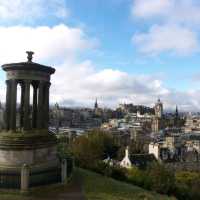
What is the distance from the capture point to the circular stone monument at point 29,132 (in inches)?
644

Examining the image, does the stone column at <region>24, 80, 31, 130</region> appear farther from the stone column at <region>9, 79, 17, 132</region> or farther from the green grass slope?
the green grass slope

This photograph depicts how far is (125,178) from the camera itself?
2298 centimetres

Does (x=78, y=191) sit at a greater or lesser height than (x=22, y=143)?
lesser

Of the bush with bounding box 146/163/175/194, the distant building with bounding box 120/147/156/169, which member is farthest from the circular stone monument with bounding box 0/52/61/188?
the distant building with bounding box 120/147/156/169

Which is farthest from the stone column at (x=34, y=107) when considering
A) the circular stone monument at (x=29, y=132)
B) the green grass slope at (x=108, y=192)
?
the green grass slope at (x=108, y=192)

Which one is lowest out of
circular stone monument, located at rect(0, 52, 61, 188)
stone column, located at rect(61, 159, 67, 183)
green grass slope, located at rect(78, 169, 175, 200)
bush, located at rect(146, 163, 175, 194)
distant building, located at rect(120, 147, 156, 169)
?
distant building, located at rect(120, 147, 156, 169)

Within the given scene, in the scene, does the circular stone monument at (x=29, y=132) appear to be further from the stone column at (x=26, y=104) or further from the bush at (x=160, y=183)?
the bush at (x=160, y=183)

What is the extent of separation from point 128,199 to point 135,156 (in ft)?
147

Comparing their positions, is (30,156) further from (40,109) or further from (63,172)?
(40,109)

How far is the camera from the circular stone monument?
16.4 meters

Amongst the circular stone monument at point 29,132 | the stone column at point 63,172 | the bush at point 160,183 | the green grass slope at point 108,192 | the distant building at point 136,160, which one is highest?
the circular stone monument at point 29,132

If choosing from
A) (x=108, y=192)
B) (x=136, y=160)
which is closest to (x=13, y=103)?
(x=108, y=192)

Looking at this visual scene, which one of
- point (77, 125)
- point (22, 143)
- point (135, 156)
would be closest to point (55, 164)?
point (22, 143)

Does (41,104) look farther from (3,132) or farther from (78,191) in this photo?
(78,191)
